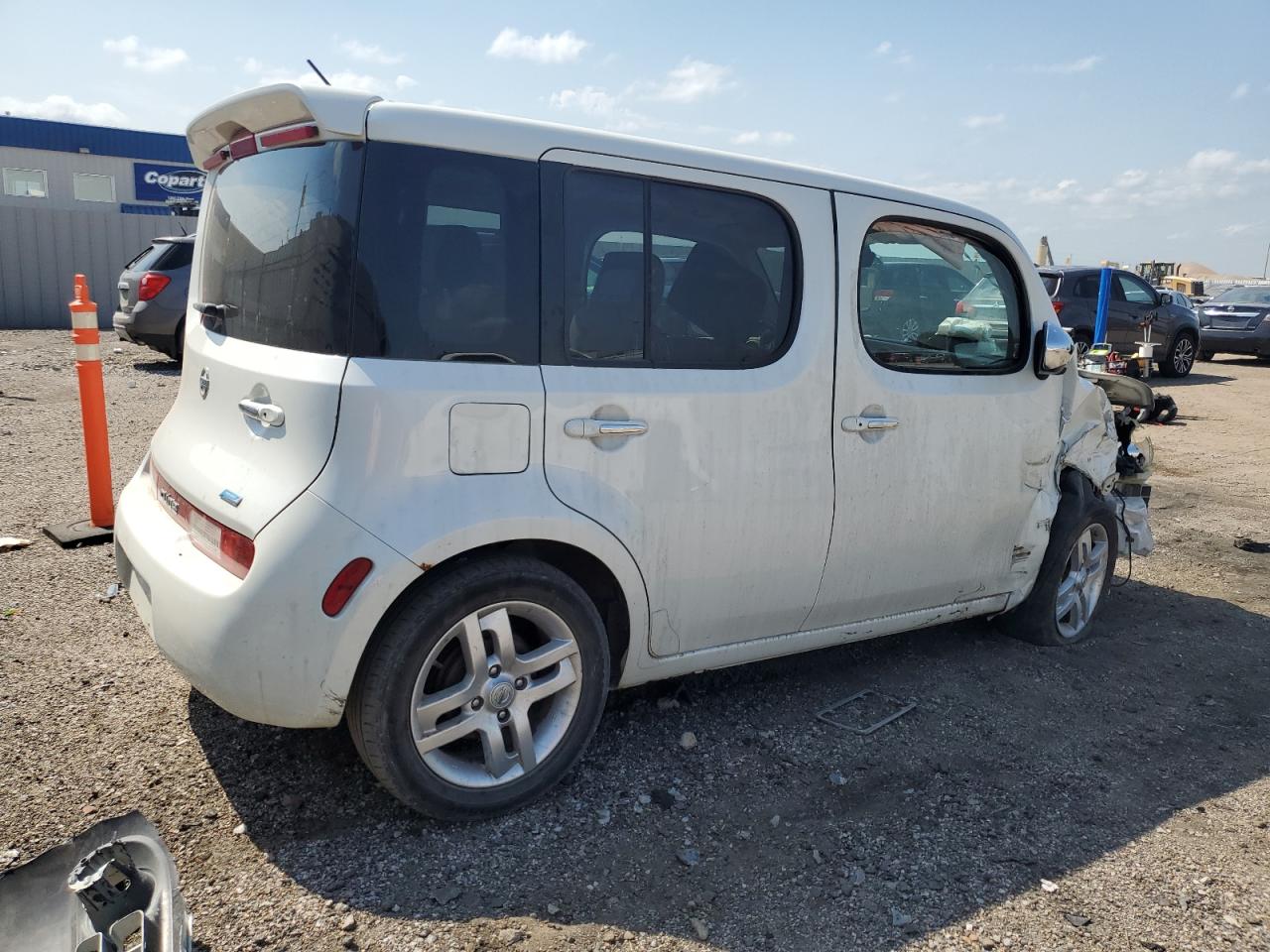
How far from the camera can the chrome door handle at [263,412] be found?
2.77 metres

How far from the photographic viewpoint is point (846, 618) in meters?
3.88

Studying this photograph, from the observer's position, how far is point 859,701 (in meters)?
4.05

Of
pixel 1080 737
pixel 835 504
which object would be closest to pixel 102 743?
pixel 835 504

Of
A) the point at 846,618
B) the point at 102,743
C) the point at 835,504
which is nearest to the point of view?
the point at 102,743

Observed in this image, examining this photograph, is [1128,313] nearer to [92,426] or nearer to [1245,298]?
[1245,298]

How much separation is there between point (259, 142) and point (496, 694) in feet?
5.95

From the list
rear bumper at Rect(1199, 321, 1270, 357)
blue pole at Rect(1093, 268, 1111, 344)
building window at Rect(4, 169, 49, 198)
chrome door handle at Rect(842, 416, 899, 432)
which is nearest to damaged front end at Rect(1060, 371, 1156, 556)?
chrome door handle at Rect(842, 416, 899, 432)

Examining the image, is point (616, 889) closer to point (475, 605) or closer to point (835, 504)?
point (475, 605)

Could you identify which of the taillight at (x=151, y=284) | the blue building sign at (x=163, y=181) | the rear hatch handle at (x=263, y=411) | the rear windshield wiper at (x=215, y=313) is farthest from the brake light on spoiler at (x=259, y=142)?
the blue building sign at (x=163, y=181)

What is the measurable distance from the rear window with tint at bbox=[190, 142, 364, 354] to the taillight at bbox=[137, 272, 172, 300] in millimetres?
10408

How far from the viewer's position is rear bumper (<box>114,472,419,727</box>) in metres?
2.63

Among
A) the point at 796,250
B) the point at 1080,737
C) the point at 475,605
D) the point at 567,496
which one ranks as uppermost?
the point at 796,250

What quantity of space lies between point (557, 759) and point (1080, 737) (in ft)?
6.85

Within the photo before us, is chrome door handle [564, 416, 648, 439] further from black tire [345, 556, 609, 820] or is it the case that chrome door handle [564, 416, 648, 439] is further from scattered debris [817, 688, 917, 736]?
scattered debris [817, 688, 917, 736]
